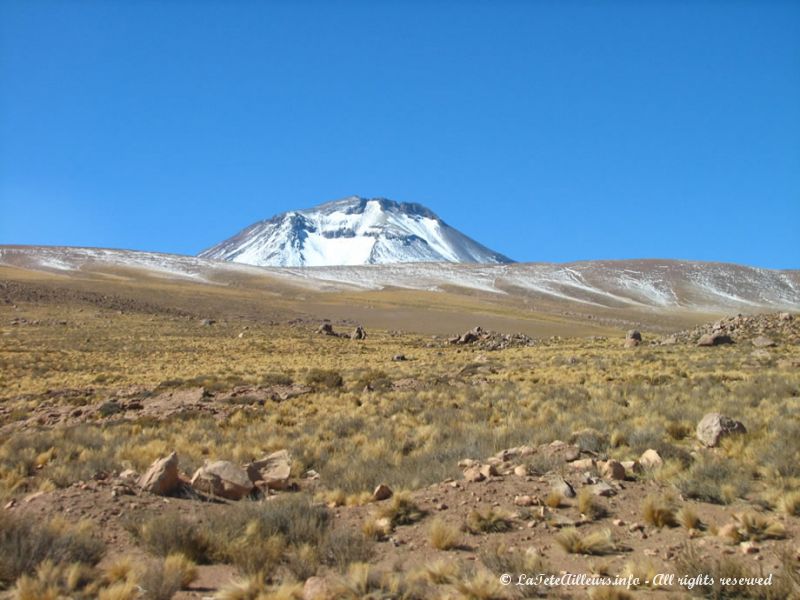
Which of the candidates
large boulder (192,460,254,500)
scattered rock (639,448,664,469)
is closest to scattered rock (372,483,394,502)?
large boulder (192,460,254,500)

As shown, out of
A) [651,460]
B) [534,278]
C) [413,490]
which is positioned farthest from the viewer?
[534,278]

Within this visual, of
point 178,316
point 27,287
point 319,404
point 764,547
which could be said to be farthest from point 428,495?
point 27,287

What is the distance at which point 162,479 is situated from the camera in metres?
8.05

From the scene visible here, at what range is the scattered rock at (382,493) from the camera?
7898mm

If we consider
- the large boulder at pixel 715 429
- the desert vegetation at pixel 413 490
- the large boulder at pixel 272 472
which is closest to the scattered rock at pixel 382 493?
the desert vegetation at pixel 413 490

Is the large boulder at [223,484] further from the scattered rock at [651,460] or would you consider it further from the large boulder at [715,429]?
the large boulder at [715,429]

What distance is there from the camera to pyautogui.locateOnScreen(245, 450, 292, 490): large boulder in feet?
29.1

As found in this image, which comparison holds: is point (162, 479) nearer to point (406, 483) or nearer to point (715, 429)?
point (406, 483)

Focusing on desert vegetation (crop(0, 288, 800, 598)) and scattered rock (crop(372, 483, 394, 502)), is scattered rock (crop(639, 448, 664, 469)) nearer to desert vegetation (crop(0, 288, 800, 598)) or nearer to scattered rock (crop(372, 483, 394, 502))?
desert vegetation (crop(0, 288, 800, 598))

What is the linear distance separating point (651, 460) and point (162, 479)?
6.68 m

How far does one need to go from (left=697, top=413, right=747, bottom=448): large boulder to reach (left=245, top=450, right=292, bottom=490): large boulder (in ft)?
21.0

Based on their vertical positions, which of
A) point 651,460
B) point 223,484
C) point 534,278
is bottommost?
point 223,484

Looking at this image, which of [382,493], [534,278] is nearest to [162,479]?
[382,493]

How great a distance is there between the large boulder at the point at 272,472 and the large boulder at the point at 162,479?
1.09 metres
